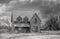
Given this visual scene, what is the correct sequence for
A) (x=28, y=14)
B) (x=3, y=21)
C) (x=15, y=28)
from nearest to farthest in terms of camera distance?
(x=15, y=28)
(x=28, y=14)
(x=3, y=21)

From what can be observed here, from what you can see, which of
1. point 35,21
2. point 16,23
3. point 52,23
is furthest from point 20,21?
point 52,23

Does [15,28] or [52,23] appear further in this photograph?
[52,23]

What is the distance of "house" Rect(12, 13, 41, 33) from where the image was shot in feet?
→ 142

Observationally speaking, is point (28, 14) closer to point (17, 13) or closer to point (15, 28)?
point (17, 13)

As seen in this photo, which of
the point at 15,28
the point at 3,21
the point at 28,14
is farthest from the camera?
the point at 3,21

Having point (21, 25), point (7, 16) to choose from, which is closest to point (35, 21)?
point (21, 25)

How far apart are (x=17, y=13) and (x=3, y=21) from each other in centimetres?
964

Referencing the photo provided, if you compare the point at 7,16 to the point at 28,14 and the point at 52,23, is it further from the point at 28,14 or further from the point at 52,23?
the point at 52,23

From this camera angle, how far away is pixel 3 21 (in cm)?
5219

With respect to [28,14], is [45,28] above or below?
below

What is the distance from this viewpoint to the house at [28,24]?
43344mm

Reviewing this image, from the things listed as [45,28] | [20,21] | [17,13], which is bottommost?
[45,28]

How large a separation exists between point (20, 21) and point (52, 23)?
12.3 metres

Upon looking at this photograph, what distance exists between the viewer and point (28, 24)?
44719 mm
